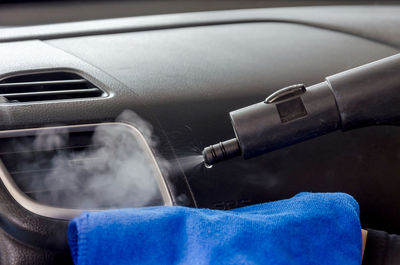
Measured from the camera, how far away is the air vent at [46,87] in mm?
→ 735

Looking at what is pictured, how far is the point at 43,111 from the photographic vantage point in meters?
0.71

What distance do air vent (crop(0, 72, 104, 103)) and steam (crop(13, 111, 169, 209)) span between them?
2.5 inches

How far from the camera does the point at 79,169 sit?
717 millimetres

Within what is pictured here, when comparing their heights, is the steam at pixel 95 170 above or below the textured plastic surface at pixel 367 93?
below

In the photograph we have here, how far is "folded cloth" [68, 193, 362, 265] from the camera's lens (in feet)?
1.83

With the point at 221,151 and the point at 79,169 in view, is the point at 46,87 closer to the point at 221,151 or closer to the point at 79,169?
the point at 79,169

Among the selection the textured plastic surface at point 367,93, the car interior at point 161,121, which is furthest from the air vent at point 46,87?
the textured plastic surface at point 367,93

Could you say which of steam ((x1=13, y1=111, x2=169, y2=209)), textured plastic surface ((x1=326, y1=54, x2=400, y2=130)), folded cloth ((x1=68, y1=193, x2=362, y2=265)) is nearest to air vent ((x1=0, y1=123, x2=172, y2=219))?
steam ((x1=13, y1=111, x2=169, y2=209))

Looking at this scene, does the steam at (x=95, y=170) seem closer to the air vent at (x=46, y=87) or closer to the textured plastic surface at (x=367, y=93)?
the air vent at (x=46, y=87)

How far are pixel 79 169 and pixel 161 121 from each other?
0.43 ft

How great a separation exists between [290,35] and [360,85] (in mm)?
329

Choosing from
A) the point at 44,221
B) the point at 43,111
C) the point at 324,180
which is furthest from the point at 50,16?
the point at 324,180

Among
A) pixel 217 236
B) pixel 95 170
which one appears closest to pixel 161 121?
pixel 95 170

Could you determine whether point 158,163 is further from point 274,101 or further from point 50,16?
point 50,16
